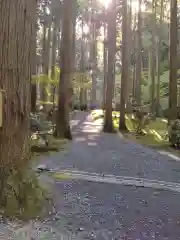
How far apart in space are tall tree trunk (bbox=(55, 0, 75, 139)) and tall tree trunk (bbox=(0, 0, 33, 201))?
→ 35.6 feet

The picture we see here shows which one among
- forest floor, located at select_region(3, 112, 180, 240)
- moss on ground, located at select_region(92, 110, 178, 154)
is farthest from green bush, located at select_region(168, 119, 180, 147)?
forest floor, located at select_region(3, 112, 180, 240)

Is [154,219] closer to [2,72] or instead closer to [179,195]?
[179,195]

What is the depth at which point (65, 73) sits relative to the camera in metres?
14.8

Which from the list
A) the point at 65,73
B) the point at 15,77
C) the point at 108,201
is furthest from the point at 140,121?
the point at 15,77

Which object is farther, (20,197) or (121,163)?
(121,163)

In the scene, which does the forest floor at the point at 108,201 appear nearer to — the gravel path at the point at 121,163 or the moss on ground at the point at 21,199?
the gravel path at the point at 121,163

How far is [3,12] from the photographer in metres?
3.28

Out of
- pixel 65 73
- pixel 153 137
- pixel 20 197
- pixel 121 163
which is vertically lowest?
pixel 153 137

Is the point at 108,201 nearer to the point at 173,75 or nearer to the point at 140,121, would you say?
the point at 173,75

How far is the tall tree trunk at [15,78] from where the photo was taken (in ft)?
11.0

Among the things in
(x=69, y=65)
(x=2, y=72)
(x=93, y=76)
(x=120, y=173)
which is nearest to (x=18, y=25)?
(x=2, y=72)

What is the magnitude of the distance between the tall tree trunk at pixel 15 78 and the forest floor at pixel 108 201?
2.29ft

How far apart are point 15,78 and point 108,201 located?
2.27 metres

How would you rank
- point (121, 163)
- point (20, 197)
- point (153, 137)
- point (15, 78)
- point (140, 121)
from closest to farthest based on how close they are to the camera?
point (15, 78)
point (20, 197)
point (121, 163)
point (153, 137)
point (140, 121)
